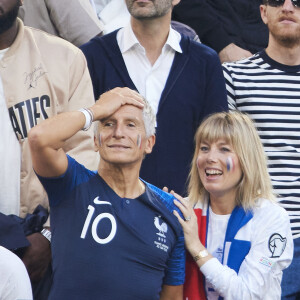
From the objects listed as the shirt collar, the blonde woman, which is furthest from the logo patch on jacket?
the shirt collar

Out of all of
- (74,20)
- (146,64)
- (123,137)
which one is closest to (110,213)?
(123,137)

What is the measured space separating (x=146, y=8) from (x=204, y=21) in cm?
105

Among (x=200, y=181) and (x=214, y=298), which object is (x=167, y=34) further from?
(x=214, y=298)

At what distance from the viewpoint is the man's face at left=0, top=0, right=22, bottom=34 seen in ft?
14.9

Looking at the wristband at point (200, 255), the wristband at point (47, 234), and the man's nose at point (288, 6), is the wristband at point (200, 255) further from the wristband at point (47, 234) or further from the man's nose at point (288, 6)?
the man's nose at point (288, 6)

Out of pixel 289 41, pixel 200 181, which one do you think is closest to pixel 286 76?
pixel 289 41

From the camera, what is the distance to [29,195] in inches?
170

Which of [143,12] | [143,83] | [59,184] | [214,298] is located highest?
[143,12]

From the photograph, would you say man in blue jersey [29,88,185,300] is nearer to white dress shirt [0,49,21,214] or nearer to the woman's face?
the woman's face

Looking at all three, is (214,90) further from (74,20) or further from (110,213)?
(110,213)

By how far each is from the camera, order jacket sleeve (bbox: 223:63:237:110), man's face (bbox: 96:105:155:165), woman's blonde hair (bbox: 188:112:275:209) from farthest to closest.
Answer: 1. jacket sleeve (bbox: 223:63:237:110)
2. woman's blonde hair (bbox: 188:112:275:209)
3. man's face (bbox: 96:105:155:165)

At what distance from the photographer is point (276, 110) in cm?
523

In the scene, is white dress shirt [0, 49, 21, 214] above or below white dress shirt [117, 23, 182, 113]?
below

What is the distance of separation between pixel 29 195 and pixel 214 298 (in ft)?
3.50
